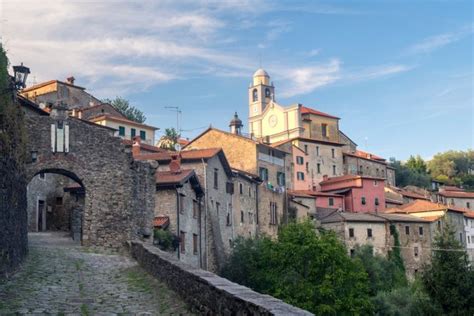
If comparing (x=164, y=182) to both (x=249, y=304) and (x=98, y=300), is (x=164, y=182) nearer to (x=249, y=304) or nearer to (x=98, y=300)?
(x=98, y=300)

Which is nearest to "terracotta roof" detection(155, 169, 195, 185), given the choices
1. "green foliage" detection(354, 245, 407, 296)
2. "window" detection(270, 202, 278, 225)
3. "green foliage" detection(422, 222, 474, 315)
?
"green foliage" detection(422, 222, 474, 315)

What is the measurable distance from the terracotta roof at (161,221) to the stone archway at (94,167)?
422 inches

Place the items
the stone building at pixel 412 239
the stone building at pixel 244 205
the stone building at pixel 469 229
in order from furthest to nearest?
1. the stone building at pixel 469 229
2. the stone building at pixel 412 239
3. the stone building at pixel 244 205

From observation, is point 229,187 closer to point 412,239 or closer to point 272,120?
point 412,239

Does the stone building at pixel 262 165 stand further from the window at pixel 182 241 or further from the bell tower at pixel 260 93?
the bell tower at pixel 260 93

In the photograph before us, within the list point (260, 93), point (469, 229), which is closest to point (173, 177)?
point (469, 229)

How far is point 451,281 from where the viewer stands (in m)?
33.0

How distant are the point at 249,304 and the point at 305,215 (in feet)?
185

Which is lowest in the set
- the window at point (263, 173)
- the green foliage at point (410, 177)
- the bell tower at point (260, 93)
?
the window at point (263, 173)

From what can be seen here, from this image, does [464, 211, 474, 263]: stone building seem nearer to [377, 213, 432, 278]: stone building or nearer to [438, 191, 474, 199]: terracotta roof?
[377, 213, 432, 278]: stone building

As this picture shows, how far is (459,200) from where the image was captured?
9288 centimetres

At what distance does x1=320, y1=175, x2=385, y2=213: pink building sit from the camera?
248ft

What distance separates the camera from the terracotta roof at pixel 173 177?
37.3 metres

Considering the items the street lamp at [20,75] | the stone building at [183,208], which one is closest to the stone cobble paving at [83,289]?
the street lamp at [20,75]
